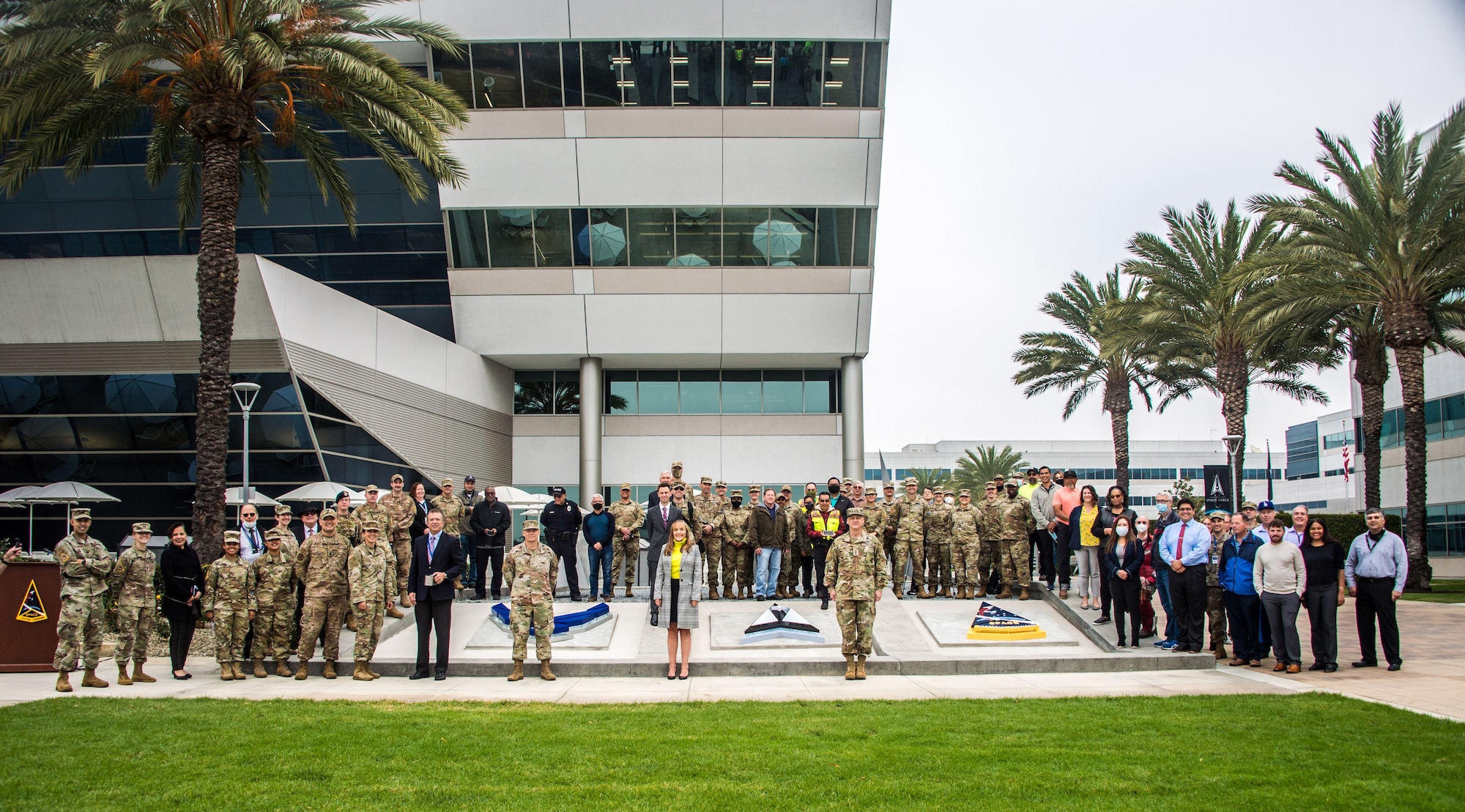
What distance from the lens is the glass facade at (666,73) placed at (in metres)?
28.2

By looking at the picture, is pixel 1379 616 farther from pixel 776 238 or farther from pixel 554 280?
pixel 554 280

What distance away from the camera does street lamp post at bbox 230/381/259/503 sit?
72.7ft

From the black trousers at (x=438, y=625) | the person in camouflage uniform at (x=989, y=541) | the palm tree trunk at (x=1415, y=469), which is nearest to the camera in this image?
the black trousers at (x=438, y=625)

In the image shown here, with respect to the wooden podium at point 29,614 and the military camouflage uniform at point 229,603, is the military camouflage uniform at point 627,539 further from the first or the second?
the wooden podium at point 29,614

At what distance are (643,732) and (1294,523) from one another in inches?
374

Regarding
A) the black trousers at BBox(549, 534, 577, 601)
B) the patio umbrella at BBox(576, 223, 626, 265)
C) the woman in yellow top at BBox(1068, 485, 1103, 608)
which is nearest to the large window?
the patio umbrella at BBox(576, 223, 626, 265)

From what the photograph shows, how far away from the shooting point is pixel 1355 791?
20.9 ft

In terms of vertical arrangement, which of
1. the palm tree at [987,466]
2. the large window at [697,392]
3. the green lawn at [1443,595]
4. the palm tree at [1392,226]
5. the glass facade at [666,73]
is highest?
the glass facade at [666,73]

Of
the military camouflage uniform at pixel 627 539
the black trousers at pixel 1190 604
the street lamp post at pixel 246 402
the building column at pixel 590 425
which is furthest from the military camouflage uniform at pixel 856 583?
the building column at pixel 590 425

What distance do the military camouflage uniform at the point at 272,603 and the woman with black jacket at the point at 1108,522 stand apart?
11157 millimetres

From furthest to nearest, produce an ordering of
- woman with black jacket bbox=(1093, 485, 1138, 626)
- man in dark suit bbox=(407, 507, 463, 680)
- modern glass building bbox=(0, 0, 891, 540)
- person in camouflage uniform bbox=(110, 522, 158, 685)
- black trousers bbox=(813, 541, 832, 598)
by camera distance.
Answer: modern glass building bbox=(0, 0, 891, 540)
black trousers bbox=(813, 541, 832, 598)
woman with black jacket bbox=(1093, 485, 1138, 626)
man in dark suit bbox=(407, 507, 463, 680)
person in camouflage uniform bbox=(110, 522, 158, 685)

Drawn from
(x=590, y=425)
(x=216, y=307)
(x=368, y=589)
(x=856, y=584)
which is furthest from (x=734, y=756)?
(x=590, y=425)

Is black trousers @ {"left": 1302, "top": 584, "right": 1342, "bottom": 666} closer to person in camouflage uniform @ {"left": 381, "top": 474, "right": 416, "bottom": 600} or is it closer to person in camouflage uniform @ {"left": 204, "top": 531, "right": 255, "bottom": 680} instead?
person in camouflage uniform @ {"left": 381, "top": 474, "right": 416, "bottom": 600}

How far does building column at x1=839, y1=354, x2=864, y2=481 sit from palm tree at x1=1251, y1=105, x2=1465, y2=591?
12566 millimetres
